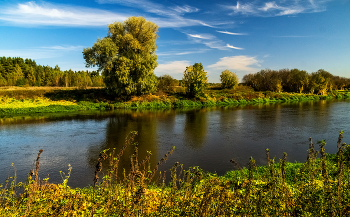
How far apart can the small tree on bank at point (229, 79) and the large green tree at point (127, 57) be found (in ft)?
82.9

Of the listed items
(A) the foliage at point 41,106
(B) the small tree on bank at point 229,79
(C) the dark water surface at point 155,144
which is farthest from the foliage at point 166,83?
(C) the dark water surface at point 155,144

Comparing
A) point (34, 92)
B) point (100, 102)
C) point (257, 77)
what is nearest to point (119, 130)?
point (100, 102)

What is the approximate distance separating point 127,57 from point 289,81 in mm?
49346

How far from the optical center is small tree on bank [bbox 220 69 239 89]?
5531 centimetres

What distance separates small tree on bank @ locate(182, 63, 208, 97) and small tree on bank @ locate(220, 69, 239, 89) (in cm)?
1634

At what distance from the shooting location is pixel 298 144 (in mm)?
12406

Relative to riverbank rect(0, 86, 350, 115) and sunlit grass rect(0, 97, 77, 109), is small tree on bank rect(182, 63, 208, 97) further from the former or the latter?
sunlit grass rect(0, 97, 77, 109)

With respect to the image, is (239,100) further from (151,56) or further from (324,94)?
(324,94)

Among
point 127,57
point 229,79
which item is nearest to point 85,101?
point 127,57

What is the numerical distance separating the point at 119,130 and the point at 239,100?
32191mm

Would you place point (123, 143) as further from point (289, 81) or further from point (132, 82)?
point (289, 81)

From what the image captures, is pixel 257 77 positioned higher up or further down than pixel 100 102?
higher up

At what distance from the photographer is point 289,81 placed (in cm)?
6188

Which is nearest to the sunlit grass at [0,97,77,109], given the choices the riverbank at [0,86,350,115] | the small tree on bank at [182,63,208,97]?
the riverbank at [0,86,350,115]
